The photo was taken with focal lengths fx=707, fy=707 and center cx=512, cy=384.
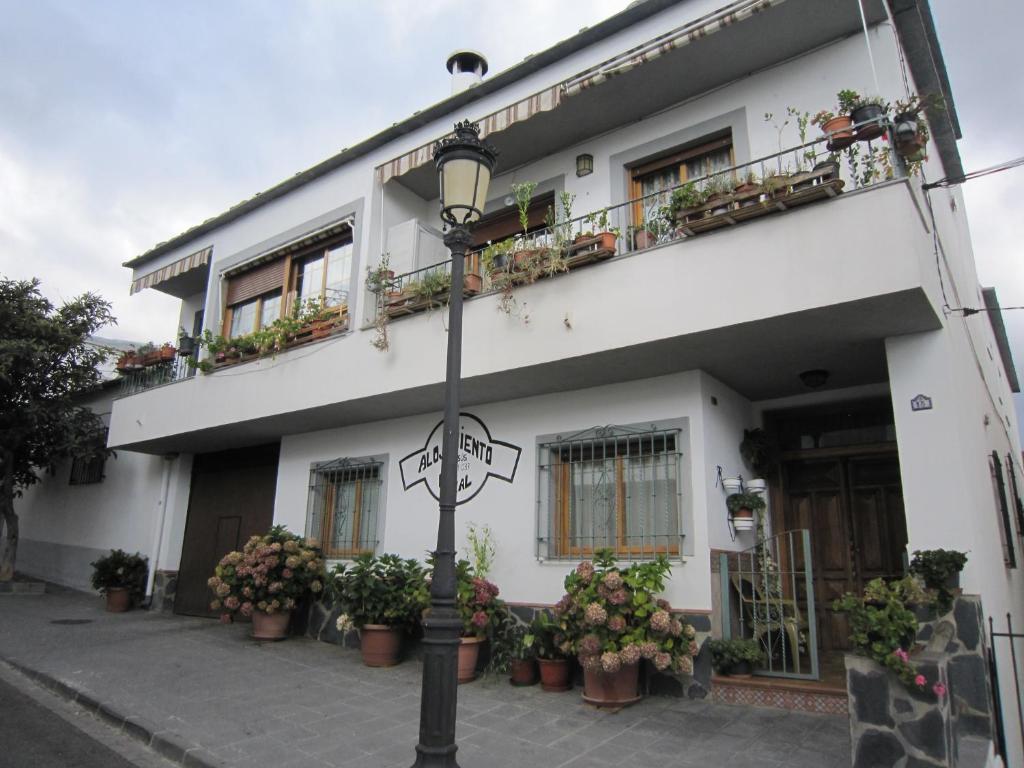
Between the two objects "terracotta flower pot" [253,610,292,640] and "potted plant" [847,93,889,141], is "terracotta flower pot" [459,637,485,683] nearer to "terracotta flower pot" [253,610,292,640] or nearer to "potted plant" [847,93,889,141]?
"terracotta flower pot" [253,610,292,640]

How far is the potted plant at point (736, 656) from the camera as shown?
21.0ft

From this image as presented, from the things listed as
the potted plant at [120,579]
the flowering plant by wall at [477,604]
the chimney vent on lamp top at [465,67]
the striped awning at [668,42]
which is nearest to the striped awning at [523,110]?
the striped awning at [668,42]

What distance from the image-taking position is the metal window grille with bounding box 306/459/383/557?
10125 millimetres

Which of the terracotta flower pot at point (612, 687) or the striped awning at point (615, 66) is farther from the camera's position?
the striped awning at point (615, 66)

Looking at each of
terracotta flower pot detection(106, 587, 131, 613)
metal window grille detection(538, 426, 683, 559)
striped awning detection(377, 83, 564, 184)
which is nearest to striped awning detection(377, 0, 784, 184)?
striped awning detection(377, 83, 564, 184)

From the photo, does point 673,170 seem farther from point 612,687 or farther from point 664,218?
point 612,687

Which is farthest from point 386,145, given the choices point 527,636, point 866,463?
point 866,463

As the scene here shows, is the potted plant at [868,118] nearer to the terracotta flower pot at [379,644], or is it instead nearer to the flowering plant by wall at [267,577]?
the terracotta flower pot at [379,644]

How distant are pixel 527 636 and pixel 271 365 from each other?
5.60m

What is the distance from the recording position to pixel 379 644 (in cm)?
829

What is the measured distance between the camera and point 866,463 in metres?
8.00

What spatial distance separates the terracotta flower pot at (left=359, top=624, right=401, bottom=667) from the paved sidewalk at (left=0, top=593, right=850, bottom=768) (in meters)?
0.15

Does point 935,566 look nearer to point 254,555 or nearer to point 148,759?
point 148,759

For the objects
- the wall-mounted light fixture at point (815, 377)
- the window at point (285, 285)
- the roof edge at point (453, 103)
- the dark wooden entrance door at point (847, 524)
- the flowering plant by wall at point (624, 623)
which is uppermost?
the roof edge at point (453, 103)
